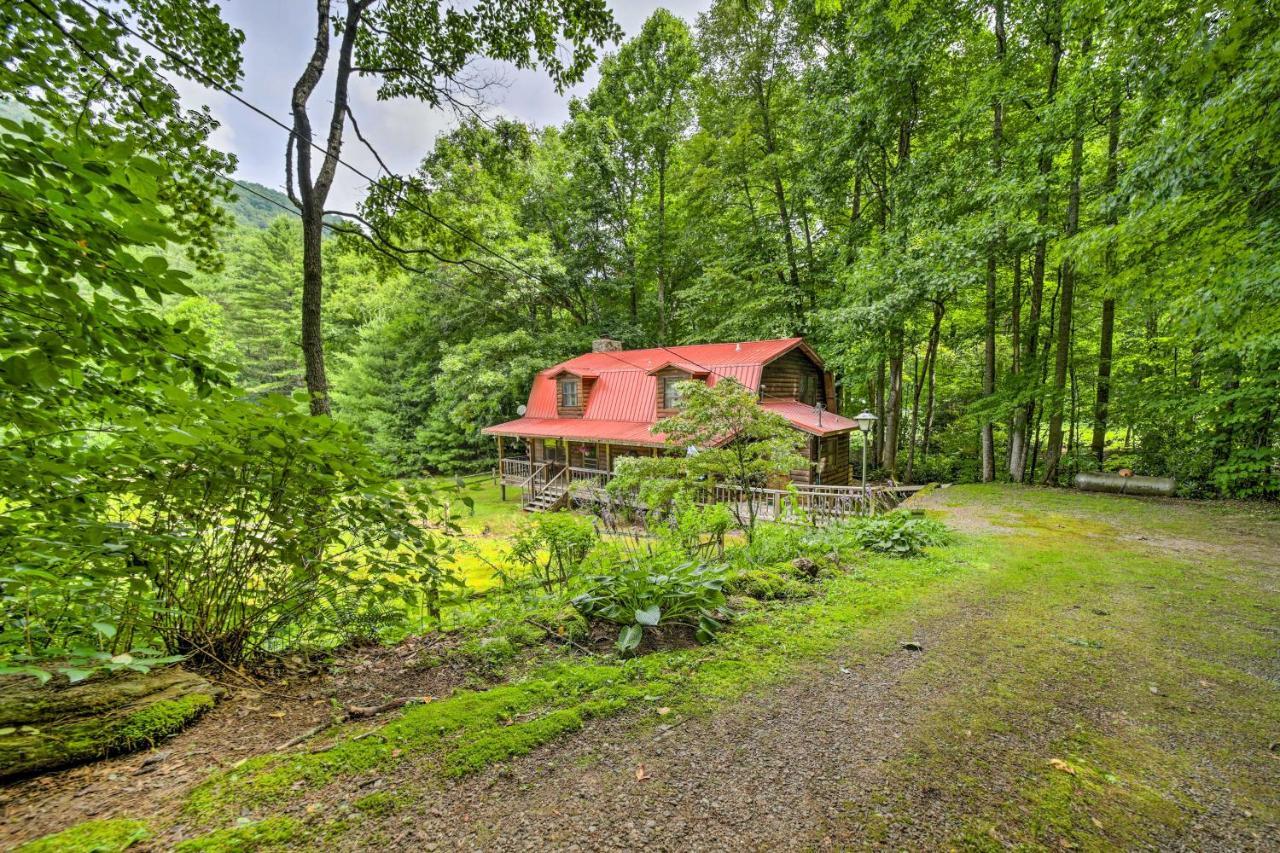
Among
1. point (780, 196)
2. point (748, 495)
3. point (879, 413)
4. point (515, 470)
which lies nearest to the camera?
point (748, 495)

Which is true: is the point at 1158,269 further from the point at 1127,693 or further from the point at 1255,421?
the point at 1127,693

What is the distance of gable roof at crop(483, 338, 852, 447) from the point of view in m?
13.2

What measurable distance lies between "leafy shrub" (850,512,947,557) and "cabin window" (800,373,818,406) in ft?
29.1

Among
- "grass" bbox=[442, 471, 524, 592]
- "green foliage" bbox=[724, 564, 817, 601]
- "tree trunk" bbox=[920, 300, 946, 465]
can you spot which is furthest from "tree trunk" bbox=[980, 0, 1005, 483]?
"grass" bbox=[442, 471, 524, 592]

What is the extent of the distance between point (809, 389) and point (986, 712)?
13728mm

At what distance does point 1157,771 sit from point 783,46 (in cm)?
1902

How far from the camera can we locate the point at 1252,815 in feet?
6.12

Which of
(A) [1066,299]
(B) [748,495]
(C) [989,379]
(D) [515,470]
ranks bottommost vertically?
(D) [515,470]

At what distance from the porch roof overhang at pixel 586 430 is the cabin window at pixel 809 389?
208 inches

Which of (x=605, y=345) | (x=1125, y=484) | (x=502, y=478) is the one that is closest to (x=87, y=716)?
(x=502, y=478)

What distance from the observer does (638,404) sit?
599 inches

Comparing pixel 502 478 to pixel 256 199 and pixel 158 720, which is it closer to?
pixel 256 199

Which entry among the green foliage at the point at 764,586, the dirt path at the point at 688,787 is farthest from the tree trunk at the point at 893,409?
the dirt path at the point at 688,787

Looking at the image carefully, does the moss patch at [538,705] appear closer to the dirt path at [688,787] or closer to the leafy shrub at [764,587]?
the dirt path at [688,787]
